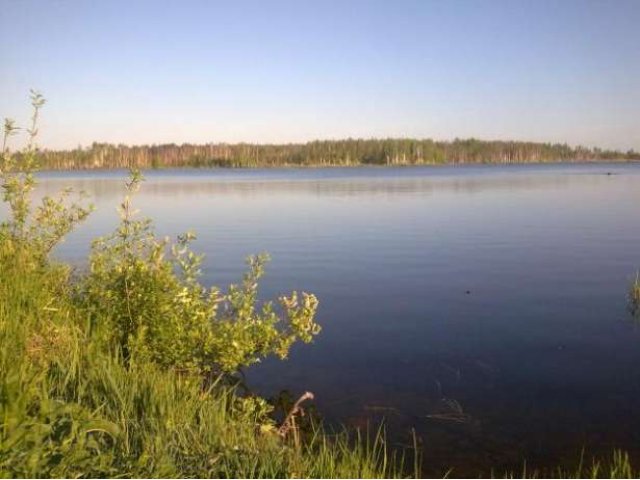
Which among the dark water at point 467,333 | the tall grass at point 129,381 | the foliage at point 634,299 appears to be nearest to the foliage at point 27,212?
the tall grass at point 129,381

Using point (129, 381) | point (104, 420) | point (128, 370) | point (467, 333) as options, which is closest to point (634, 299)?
point (467, 333)

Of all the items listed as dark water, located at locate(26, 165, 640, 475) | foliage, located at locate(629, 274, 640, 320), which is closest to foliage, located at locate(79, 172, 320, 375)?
dark water, located at locate(26, 165, 640, 475)

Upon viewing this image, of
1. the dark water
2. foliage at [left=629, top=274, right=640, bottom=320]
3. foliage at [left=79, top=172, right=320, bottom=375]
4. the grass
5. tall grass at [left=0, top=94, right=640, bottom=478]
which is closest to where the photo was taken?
the grass

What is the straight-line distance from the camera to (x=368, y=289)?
711 inches

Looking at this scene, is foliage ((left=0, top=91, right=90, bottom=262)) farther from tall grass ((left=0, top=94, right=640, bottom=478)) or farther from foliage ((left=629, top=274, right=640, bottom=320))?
foliage ((left=629, top=274, right=640, bottom=320))

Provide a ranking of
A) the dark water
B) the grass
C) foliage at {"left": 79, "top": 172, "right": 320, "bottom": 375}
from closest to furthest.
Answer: the grass, foliage at {"left": 79, "top": 172, "right": 320, "bottom": 375}, the dark water

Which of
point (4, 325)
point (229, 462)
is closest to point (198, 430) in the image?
point (229, 462)

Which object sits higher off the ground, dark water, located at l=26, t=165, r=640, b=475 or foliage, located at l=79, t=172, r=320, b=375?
foliage, located at l=79, t=172, r=320, b=375

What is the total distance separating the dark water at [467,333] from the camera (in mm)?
9266

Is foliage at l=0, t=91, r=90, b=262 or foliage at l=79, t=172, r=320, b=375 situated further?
foliage at l=0, t=91, r=90, b=262

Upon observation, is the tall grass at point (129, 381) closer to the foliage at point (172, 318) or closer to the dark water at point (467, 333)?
the foliage at point (172, 318)

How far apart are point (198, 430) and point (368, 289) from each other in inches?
465

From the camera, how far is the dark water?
9.27 metres

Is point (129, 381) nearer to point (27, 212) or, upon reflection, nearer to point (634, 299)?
point (27, 212)
